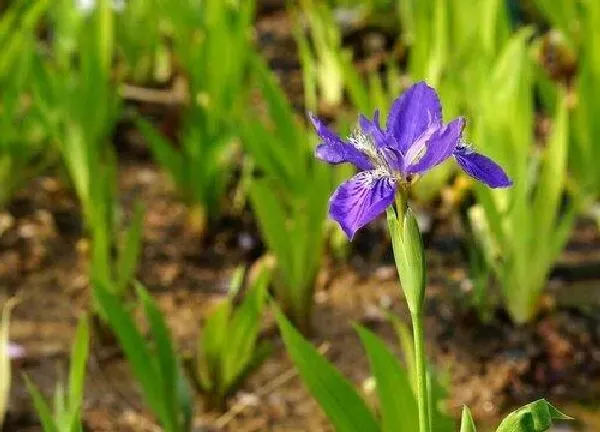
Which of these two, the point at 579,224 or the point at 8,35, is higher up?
the point at 8,35

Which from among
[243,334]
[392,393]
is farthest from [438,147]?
[243,334]

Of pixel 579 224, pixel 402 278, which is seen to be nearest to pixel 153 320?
pixel 402 278

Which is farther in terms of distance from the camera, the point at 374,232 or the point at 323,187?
the point at 374,232

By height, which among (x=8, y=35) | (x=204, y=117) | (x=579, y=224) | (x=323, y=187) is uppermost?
(x=8, y=35)

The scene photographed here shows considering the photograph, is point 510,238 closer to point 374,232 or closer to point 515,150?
point 515,150

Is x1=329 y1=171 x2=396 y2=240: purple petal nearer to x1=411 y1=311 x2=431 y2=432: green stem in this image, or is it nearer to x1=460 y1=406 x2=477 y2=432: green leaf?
x1=411 y1=311 x2=431 y2=432: green stem

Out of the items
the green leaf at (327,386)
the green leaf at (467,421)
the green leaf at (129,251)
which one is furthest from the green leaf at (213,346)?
the green leaf at (467,421)

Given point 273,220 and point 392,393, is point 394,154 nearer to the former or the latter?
point 392,393

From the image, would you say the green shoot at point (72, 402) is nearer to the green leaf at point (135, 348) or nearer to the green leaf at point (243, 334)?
the green leaf at point (135, 348)
